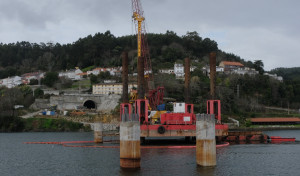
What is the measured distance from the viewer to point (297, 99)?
126 meters

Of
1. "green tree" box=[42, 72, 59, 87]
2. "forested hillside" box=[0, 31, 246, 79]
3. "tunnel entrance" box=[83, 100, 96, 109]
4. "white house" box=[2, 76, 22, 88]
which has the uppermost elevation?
"forested hillside" box=[0, 31, 246, 79]

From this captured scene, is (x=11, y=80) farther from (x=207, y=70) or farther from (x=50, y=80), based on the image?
(x=207, y=70)

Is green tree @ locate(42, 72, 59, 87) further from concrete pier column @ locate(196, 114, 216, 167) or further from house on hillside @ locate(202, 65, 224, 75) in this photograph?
concrete pier column @ locate(196, 114, 216, 167)

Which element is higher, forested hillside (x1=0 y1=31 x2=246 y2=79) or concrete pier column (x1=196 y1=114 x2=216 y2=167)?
forested hillside (x1=0 y1=31 x2=246 y2=79)

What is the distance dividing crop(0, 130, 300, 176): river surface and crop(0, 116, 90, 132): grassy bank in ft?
128

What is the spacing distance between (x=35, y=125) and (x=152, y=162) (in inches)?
2432

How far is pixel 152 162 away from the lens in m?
35.7

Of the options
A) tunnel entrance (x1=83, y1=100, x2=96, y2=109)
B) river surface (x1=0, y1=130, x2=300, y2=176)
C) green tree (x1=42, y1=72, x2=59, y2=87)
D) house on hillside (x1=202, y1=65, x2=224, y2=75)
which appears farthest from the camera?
house on hillside (x1=202, y1=65, x2=224, y2=75)

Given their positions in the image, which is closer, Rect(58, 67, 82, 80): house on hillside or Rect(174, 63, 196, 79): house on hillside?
Rect(174, 63, 196, 79): house on hillside

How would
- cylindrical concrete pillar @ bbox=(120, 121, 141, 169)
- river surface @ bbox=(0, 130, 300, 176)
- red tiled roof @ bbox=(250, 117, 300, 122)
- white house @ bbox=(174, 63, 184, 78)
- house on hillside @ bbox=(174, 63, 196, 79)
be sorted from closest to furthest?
cylindrical concrete pillar @ bbox=(120, 121, 141, 169) < river surface @ bbox=(0, 130, 300, 176) < red tiled roof @ bbox=(250, 117, 300, 122) < house on hillside @ bbox=(174, 63, 196, 79) < white house @ bbox=(174, 63, 184, 78)

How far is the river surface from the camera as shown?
104 feet

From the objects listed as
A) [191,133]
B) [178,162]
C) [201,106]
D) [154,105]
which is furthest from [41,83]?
[178,162]

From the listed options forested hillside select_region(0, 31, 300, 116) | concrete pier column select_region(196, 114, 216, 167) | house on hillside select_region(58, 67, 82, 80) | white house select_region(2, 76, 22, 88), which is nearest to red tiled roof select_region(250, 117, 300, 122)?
forested hillside select_region(0, 31, 300, 116)

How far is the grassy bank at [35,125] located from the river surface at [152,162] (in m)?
38.9
